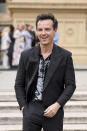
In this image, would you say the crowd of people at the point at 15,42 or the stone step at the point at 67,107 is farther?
the crowd of people at the point at 15,42

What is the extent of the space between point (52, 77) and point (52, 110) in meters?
0.29

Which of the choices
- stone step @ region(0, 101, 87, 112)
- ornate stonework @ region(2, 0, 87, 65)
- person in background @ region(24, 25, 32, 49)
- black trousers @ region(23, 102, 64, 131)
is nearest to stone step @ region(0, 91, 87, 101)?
stone step @ region(0, 101, 87, 112)

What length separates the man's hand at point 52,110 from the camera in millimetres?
3590

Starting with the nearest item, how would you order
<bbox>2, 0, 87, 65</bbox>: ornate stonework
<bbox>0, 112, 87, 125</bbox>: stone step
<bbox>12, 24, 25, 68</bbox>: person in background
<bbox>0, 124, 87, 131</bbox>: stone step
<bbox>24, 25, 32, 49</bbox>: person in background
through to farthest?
1. <bbox>0, 124, 87, 131</bbox>: stone step
2. <bbox>0, 112, 87, 125</bbox>: stone step
3. <bbox>12, 24, 25, 68</bbox>: person in background
4. <bbox>24, 25, 32, 49</bbox>: person in background
5. <bbox>2, 0, 87, 65</bbox>: ornate stonework

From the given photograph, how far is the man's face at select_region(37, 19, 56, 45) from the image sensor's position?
3.63 metres

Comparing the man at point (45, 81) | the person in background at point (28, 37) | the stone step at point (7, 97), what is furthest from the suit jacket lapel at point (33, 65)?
the person in background at point (28, 37)

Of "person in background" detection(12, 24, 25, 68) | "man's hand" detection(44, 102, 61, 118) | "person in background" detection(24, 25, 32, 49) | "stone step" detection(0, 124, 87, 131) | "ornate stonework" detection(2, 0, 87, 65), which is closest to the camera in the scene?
"man's hand" detection(44, 102, 61, 118)

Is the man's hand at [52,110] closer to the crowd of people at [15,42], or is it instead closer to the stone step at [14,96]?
the stone step at [14,96]

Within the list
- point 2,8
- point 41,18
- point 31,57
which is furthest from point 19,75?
point 2,8

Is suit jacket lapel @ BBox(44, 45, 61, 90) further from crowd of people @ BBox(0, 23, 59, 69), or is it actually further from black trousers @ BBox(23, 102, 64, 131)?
crowd of people @ BBox(0, 23, 59, 69)

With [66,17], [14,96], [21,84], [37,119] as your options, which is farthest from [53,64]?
[66,17]

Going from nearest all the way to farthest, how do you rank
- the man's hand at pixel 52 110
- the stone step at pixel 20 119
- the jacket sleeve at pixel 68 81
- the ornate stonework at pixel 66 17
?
the man's hand at pixel 52 110 < the jacket sleeve at pixel 68 81 < the stone step at pixel 20 119 < the ornate stonework at pixel 66 17

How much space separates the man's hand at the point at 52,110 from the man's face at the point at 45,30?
559 mm

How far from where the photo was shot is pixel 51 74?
3.63 m
